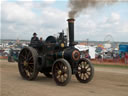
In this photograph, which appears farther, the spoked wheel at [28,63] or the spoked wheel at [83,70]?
the spoked wheel at [28,63]

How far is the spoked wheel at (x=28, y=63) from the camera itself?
668 cm

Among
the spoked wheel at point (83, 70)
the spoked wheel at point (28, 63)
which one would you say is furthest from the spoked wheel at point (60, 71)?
the spoked wheel at point (28, 63)

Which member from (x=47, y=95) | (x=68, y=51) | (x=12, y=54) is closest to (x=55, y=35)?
(x=68, y=51)

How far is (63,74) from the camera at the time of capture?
5957 millimetres

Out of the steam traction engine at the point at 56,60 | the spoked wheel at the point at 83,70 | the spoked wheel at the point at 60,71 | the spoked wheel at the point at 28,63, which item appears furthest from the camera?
the spoked wheel at the point at 28,63

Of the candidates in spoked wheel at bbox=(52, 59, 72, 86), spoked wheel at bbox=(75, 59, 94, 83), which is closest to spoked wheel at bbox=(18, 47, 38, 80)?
spoked wheel at bbox=(52, 59, 72, 86)

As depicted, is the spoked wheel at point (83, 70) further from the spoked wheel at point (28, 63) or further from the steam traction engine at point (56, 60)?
the spoked wheel at point (28, 63)

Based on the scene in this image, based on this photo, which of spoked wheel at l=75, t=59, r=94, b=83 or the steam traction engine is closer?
the steam traction engine

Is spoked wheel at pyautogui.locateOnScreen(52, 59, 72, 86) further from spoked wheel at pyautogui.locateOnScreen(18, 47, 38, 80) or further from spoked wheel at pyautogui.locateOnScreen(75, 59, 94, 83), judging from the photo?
spoked wheel at pyautogui.locateOnScreen(18, 47, 38, 80)

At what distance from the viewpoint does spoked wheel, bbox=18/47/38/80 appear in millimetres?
6682

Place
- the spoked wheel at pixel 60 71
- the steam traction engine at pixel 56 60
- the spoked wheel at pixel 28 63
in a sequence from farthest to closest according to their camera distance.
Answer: the spoked wheel at pixel 28 63 → the steam traction engine at pixel 56 60 → the spoked wheel at pixel 60 71

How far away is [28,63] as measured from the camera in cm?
711

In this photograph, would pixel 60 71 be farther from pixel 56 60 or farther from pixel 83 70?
pixel 83 70

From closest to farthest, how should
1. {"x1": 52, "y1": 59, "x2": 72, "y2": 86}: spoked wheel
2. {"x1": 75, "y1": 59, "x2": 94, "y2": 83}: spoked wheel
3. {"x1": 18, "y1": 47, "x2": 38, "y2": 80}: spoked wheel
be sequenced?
{"x1": 52, "y1": 59, "x2": 72, "y2": 86}: spoked wheel, {"x1": 75, "y1": 59, "x2": 94, "y2": 83}: spoked wheel, {"x1": 18, "y1": 47, "x2": 38, "y2": 80}: spoked wheel
